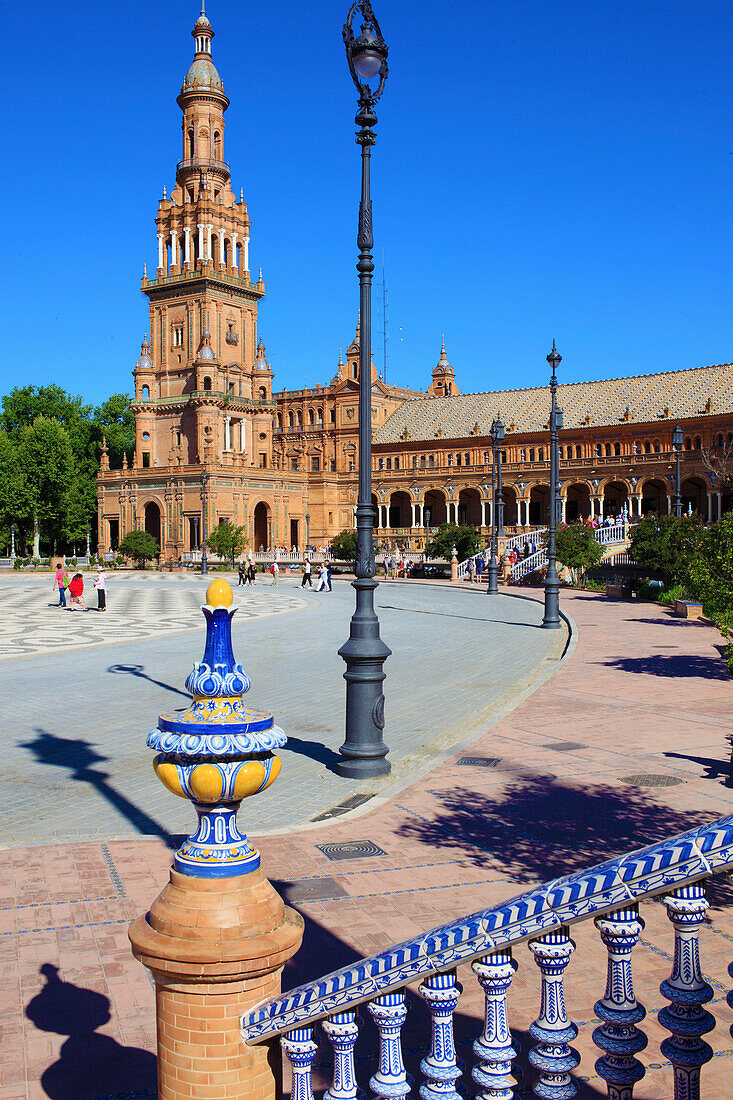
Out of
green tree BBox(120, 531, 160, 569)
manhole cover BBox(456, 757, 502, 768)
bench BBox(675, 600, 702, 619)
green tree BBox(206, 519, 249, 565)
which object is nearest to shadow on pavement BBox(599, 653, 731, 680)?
manhole cover BBox(456, 757, 502, 768)

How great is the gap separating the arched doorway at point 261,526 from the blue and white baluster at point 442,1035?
7356cm

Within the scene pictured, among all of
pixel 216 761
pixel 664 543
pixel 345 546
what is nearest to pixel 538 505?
pixel 345 546

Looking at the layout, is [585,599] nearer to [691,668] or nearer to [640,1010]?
[691,668]

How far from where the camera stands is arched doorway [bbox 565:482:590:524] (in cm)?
7325

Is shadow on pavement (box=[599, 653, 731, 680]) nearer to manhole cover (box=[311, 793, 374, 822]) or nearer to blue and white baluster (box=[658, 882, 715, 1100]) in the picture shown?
manhole cover (box=[311, 793, 374, 822])

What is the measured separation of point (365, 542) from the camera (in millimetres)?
9586

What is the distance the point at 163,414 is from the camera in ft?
254

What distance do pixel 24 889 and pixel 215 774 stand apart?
13.8ft

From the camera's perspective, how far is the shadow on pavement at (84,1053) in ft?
12.8

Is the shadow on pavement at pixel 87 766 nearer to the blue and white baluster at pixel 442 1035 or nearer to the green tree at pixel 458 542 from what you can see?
the blue and white baluster at pixel 442 1035

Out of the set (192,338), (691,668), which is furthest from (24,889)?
(192,338)

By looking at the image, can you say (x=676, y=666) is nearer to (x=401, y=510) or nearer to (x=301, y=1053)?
(x=301, y=1053)

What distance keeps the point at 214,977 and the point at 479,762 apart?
725 centimetres

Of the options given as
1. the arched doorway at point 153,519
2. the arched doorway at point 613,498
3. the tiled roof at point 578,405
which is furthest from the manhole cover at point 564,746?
the arched doorway at point 153,519
